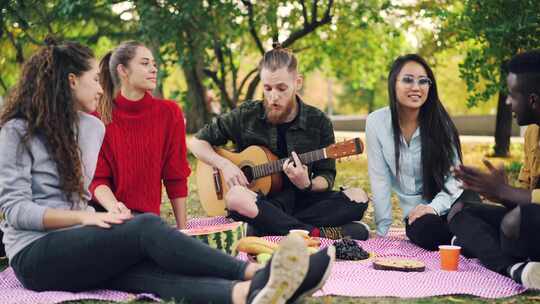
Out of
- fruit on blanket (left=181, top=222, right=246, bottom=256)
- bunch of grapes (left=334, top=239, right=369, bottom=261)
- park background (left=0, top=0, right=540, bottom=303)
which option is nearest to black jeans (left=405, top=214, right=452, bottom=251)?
bunch of grapes (left=334, top=239, right=369, bottom=261)

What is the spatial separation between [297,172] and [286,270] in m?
2.46

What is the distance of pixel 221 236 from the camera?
14.1ft

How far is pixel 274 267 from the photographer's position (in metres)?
2.99

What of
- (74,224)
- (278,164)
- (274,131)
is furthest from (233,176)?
(74,224)

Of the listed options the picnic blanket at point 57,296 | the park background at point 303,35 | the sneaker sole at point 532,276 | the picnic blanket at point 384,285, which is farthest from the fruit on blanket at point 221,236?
the park background at point 303,35

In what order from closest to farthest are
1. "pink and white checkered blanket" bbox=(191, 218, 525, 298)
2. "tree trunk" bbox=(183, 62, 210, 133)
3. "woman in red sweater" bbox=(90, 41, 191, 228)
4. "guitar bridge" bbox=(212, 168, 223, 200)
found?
"pink and white checkered blanket" bbox=(191, 218, 525, 298) → "woman in red sweater" bbox=(90, 41, 191, 228) → "guitar bridge" bbox=(212, 168, 223, 200) → "tree trunk" bbox=(183, 62, 210, 133)

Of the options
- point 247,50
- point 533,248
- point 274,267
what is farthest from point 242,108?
point 247,50

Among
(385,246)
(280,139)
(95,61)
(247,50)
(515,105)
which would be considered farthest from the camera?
(247,50)

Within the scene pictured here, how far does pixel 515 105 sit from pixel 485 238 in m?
0.80

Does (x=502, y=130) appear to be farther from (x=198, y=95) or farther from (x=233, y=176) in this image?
(x=233, y=176)

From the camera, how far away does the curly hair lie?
363cm

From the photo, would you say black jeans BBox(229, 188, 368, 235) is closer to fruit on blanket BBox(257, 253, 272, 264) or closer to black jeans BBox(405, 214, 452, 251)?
black jeans BBox(405, 214, 452, 251)

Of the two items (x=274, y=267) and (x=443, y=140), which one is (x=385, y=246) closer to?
(x=443, y=140)

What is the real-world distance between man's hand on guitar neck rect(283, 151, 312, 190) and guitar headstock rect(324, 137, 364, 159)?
215 mm
